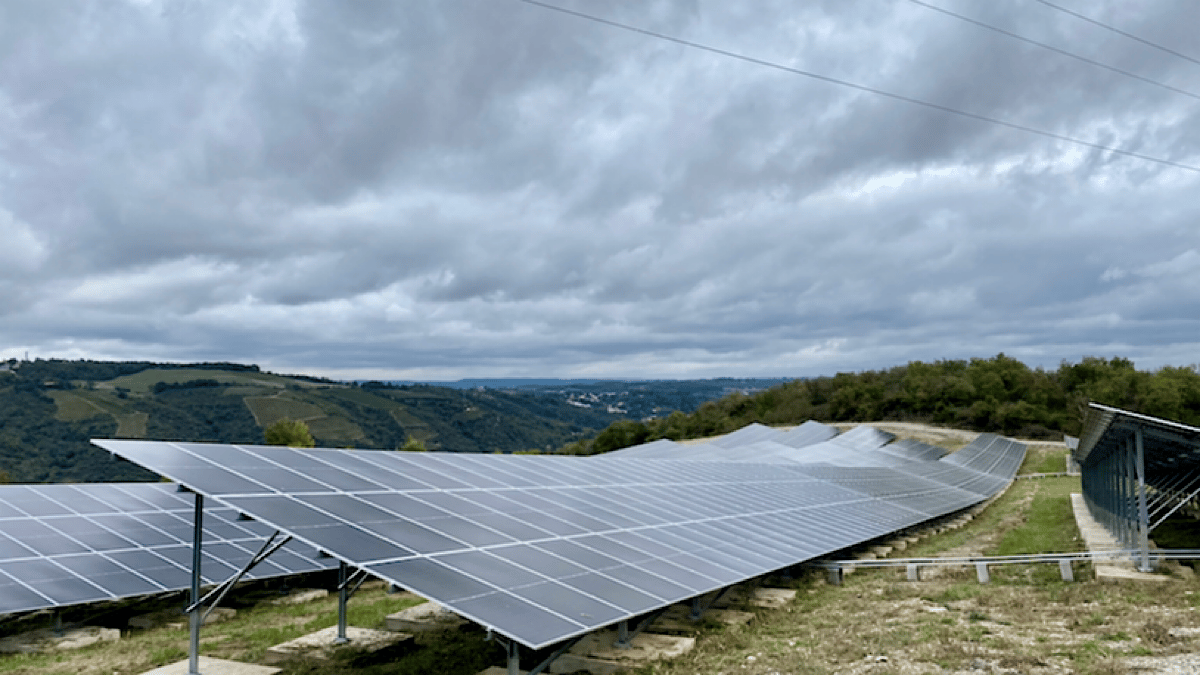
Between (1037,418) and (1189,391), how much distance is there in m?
19.6

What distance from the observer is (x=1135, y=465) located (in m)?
26.8

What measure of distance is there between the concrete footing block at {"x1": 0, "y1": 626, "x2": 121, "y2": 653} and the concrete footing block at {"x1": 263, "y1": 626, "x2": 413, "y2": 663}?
5193 mm

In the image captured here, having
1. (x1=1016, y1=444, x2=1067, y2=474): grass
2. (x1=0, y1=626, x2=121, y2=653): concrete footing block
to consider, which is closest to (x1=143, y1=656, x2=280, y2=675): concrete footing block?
(x1=0, y1=626, x2=121, y2=653): concrete footing block

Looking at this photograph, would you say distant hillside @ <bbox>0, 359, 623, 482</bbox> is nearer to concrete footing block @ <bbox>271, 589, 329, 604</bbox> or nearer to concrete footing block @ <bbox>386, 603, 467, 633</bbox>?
concrete footing block @ <bbox>271, 589, 329, 604</bbox>

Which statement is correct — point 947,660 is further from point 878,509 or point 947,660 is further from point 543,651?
point 878,509

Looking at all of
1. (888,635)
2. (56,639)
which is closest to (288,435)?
(56,639)

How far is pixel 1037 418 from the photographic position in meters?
108

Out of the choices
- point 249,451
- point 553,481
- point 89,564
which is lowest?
point 89,564

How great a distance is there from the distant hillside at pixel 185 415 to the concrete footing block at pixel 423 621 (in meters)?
110

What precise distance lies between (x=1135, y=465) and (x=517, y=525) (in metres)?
22.4

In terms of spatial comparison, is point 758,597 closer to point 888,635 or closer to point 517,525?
point 888,635

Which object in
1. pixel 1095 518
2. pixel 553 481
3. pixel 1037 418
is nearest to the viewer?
pixel 553 481

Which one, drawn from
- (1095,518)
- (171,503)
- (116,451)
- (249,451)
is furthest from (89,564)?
(1095,518)

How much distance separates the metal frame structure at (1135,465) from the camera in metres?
20.9
